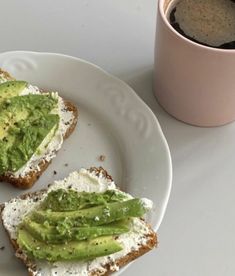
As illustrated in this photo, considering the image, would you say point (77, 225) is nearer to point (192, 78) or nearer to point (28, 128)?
point (28, 128)

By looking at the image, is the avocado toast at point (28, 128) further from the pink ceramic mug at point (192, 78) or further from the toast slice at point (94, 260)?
the pink ceramic mug at point (192, 78)

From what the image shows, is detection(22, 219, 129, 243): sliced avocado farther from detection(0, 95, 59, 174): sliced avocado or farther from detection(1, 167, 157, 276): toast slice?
detection(0, 95, 59, 174): sliced avocado

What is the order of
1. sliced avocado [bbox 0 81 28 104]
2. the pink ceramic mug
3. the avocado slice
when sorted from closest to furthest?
the avocado slice → the pink ceramic mug → sliced avocado [bbox 0 81 28 104]

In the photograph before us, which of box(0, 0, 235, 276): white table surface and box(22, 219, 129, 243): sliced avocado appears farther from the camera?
box(0, 0, 235, 276): white table surface

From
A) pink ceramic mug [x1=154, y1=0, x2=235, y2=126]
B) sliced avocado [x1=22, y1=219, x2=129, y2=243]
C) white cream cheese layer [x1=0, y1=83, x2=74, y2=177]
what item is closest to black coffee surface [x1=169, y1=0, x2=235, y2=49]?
pink ceramic mug [x1=154, y1=0, x2=235, y2=126]

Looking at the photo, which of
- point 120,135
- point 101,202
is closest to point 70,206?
point 101,202

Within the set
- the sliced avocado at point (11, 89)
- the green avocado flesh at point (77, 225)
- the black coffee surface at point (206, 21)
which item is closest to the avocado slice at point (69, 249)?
the green avocado flesh at point (77, 225)
